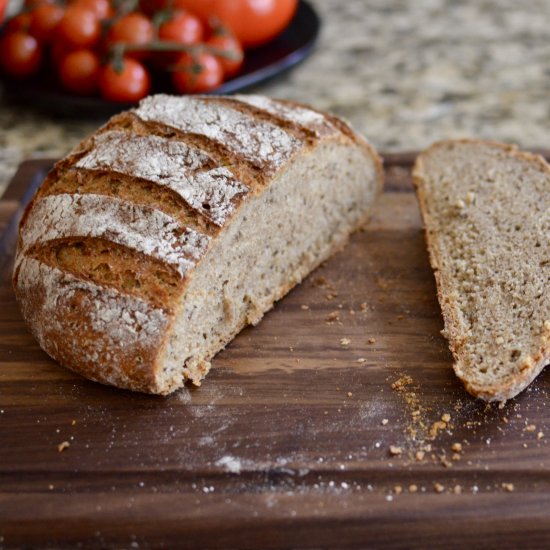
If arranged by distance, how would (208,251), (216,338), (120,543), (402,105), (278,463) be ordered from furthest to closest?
(402,105) < (216,338) < (208,251) < (278,463) < (120,543)

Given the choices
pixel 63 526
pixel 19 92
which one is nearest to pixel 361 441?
pixel 63 526

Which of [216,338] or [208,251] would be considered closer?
[208,251]

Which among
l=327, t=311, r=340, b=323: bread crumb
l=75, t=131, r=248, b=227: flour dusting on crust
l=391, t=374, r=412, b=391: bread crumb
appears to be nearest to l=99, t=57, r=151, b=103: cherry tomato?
l=75, t=131, r=248, b=227: flour dusting on crust

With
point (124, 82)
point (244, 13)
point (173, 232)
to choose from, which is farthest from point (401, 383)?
point (244, 13)

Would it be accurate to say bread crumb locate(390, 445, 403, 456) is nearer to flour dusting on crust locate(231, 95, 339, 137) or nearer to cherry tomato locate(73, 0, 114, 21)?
flour dusting on crust locate(231, 95, 339, 137)

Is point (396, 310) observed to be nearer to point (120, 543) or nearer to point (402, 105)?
point (120, 543)

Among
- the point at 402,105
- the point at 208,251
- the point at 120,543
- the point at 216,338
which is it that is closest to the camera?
the point at 120,543

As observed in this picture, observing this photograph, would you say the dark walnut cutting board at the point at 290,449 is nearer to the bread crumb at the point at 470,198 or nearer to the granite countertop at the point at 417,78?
the bread crumb at the point at 470,198
